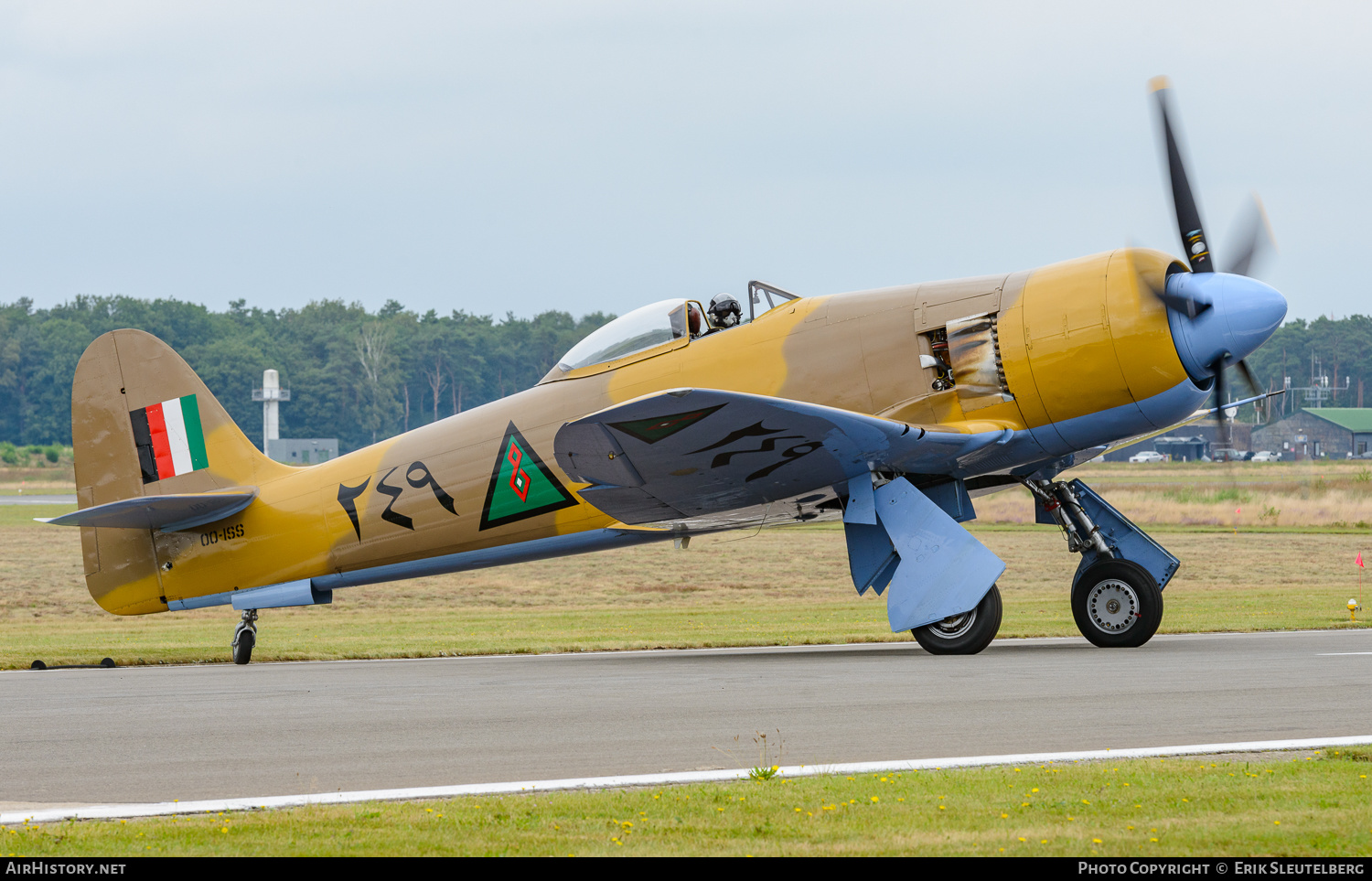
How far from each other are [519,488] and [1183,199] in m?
7.24

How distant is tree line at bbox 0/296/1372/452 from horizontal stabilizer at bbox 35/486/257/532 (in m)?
105

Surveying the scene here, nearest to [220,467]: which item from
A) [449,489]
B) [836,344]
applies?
[449,489]

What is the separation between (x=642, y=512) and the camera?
A: 13.9 m

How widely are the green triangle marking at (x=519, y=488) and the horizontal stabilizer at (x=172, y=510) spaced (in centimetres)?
319

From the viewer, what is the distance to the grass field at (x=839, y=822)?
5062 millimetres

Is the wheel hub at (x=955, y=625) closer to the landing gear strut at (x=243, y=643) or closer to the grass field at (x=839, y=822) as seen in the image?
the grass field at (x=839, y=822)

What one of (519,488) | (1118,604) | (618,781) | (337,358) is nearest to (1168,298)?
(1118,604)

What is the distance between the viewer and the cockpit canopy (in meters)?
14.1

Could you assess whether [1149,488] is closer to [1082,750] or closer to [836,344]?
[836,344]

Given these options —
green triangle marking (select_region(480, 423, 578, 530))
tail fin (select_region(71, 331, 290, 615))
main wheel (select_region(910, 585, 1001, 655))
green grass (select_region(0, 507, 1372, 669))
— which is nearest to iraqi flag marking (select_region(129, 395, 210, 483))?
tail fin (select_region(71, 331, 290, 615))

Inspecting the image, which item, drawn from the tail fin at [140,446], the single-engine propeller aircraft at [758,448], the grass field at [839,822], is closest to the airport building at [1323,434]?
the single-engine propeller aircraft at [758,448]

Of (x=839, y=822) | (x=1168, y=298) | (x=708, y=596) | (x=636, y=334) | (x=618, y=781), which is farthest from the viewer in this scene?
(x=708, y=596)

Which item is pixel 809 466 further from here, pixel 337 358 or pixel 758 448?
pixel 337 358

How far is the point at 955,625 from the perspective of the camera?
12.8 m
